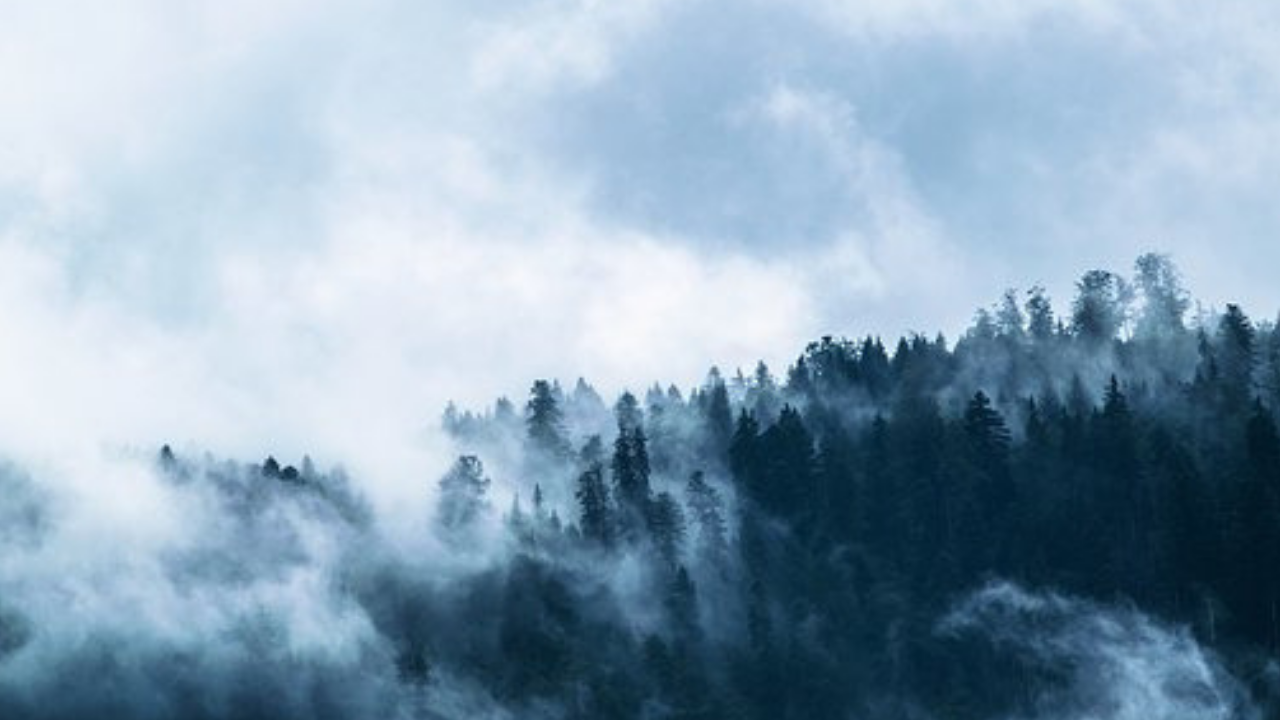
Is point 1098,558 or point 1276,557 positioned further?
point 1098,558

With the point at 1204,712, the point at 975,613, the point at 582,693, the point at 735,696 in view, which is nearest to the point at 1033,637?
the point at 975,613

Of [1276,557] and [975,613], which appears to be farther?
[975,613]

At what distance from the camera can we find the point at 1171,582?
190 metres

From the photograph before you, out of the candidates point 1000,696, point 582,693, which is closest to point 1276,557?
point 1000,696

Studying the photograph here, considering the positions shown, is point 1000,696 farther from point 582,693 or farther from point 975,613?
point 582,693

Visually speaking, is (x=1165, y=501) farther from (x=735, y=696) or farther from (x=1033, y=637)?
(x=735, y=696)

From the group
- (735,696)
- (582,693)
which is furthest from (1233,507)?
(582,693)

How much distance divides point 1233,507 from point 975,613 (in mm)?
31157

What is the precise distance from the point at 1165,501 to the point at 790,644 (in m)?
46.3

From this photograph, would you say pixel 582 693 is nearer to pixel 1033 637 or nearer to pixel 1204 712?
pixel 1033 637

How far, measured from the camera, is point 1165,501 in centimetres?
19525

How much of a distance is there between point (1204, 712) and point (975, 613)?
2811 centimetres

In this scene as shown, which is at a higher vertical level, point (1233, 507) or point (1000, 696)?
point (1233, 507)

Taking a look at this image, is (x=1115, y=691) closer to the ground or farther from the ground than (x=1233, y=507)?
closer to the ground
